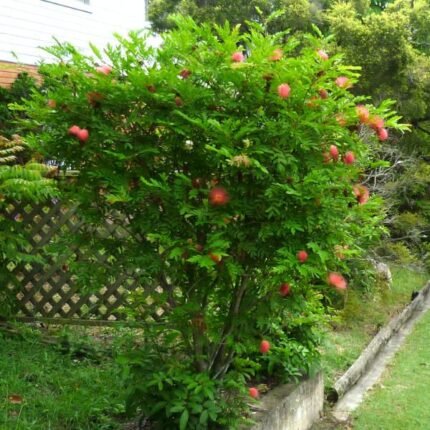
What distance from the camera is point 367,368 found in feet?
22.1

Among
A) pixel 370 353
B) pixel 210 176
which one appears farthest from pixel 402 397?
pixel 210 176

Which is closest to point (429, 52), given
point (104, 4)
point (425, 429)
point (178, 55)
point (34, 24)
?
point (104, 4)

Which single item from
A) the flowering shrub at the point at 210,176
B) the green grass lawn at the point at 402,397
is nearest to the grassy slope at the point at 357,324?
the green grass lawn at the point at 402,397

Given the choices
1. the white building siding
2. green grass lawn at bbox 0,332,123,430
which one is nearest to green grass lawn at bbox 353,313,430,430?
green grass lawn at bbox 0,332,123,430

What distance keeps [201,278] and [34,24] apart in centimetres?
813

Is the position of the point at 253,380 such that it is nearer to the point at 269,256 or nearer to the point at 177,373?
the point at 177,373

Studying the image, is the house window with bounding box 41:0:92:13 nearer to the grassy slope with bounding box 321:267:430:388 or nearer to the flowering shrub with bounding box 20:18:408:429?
the grassy slope with bounding box 321:267:430:388

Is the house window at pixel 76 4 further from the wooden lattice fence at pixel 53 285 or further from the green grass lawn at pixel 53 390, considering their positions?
the green grass lawn at pixel 53 390

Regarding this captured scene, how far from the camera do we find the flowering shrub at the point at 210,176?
3328 mm

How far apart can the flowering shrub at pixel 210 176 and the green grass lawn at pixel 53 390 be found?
0.36 m

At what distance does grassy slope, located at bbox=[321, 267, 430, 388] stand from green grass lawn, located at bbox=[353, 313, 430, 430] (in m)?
0.40

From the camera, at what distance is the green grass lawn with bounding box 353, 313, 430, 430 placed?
17.0 feet

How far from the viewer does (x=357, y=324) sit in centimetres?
808

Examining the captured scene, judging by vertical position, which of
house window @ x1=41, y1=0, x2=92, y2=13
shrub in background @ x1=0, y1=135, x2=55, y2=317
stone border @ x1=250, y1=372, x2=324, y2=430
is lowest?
stone border @ x1=250, y1=372, x2=324, y2=430
